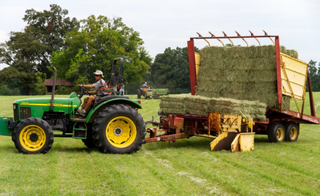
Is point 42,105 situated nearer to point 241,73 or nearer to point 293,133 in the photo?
point 241,73

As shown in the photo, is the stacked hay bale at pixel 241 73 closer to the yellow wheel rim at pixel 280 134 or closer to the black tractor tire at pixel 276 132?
the black tractor tire at pixel 276 132

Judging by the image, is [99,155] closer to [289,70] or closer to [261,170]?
[261,170]

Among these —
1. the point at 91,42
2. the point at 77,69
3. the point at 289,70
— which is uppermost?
the point at 91,42

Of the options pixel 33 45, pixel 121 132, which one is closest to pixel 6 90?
pixel 33 45

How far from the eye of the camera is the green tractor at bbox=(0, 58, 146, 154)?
27.3 feet

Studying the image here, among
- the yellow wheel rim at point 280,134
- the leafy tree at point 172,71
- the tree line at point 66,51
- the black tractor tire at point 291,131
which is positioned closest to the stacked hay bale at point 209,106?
the yellow wheel rim at point 280,134

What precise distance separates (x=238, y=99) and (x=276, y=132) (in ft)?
4.73

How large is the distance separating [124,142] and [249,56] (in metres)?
4.76

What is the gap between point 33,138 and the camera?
8.33 metres

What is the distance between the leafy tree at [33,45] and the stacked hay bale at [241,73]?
4367 cm

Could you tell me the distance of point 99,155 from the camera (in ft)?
27.5

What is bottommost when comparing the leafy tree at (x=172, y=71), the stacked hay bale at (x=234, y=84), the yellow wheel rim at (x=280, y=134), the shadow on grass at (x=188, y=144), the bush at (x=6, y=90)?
the shadow on grass at (x=188, y=144)

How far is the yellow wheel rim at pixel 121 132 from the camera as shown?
885 cm

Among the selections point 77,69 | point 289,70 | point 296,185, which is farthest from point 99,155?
point 77,69
